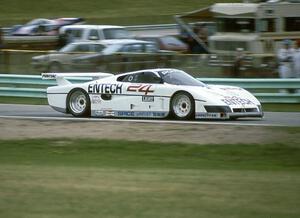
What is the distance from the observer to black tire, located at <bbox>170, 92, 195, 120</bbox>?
15.4 metres

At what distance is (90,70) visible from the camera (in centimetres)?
2264

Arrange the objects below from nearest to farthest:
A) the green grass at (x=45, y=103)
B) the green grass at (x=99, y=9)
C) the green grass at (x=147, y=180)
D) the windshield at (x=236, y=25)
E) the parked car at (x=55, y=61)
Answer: the green grass at (x=147, y=180), the green grass at (x=45, y=103), the parked car at (x=55, y=61), the windshield at (x=236, y=25), the green grass at (x=99, y=9)

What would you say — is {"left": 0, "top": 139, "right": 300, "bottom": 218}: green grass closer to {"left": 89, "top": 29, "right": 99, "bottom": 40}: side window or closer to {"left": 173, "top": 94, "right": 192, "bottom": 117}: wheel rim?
{"left": 173, "top": 94, "right": 192, "bottom": 117}: wheel rim

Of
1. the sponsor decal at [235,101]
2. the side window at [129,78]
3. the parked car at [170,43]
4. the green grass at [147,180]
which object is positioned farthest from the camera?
the parked car at [170,43]

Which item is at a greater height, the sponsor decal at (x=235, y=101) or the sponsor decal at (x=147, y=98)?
the sponsor decal at (x=147, y=98)

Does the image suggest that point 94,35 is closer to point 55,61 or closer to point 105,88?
point 55,61

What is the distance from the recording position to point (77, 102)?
670 inches

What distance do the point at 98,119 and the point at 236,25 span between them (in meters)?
13.2

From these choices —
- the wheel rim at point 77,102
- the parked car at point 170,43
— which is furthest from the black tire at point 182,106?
the parked car at point 170,43

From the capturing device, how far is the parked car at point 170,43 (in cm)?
3378

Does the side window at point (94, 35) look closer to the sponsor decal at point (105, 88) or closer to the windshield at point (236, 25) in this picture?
the windshield at point (236, 25)

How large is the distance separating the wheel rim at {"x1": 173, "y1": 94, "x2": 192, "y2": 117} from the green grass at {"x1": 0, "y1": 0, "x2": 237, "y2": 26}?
33192mm

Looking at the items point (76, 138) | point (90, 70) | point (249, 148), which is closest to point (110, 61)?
point (90, 70)

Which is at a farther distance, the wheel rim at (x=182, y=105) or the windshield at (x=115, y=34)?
the windshield at (x=115, y=34)
